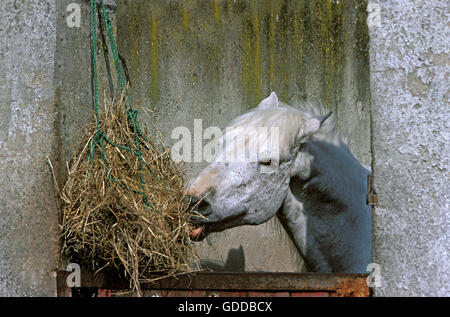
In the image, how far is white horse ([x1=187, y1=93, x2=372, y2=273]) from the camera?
9.61 ft

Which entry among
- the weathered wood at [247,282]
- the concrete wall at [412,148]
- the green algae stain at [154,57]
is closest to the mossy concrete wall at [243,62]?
the green algae stain at [154,57]

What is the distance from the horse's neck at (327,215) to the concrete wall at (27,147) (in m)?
1.18

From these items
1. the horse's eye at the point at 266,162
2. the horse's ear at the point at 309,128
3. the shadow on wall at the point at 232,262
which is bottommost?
the shadow on wall at the point at 232,262

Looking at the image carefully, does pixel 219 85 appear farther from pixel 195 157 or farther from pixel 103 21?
pixel 103 21

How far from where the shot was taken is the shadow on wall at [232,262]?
4.20 metres

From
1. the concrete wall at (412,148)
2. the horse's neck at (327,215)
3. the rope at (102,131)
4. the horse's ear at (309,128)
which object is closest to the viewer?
the concrete wall at (412,148)

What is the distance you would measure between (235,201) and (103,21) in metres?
0.99

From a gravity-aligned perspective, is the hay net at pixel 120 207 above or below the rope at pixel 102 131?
below

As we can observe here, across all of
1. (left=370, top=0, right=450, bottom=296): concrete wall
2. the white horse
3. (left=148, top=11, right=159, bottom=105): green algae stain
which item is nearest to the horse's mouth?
the white horse

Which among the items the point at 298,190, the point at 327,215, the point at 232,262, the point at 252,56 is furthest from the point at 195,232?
the point at 252,56

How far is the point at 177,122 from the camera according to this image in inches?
166

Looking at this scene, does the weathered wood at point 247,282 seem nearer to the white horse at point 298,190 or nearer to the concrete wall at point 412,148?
the concrete wall at point 412,148

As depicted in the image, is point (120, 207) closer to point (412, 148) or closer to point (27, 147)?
point (27, 147)
